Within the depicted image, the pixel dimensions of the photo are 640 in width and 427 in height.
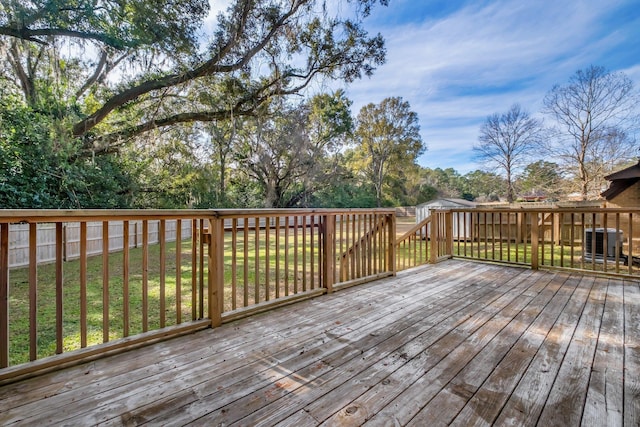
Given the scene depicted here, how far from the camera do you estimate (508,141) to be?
48.9ft

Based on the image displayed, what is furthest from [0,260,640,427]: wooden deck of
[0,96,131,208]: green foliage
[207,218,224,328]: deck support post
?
[0,96,131,208]: green foliage

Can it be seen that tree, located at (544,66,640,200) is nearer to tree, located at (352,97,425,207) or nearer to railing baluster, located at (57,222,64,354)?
tree, located at (352,97,425,207)

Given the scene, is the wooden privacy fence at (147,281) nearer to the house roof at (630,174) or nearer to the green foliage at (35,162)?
the green foliage at (35,162)

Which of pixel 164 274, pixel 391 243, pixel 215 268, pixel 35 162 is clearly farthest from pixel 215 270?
pixel 35 162

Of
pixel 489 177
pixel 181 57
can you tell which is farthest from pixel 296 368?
pixel 489 177

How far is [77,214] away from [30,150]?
22.8ft

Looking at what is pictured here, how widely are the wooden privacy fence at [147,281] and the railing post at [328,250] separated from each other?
0.04ft

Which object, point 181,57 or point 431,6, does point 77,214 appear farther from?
point 431,6

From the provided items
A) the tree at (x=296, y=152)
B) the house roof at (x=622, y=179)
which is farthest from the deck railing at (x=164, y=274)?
the tree at (x=296, y=152)

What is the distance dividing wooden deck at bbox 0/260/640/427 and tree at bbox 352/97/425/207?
1994cm

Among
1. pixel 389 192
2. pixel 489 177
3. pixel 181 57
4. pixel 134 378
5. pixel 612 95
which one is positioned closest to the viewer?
pixel 134 378

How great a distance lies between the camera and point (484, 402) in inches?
51.9

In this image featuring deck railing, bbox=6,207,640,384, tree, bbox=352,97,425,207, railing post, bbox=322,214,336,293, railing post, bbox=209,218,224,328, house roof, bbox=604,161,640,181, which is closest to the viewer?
deck railing, bbox=6,207,640,384

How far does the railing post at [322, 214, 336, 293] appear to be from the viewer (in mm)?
3062
